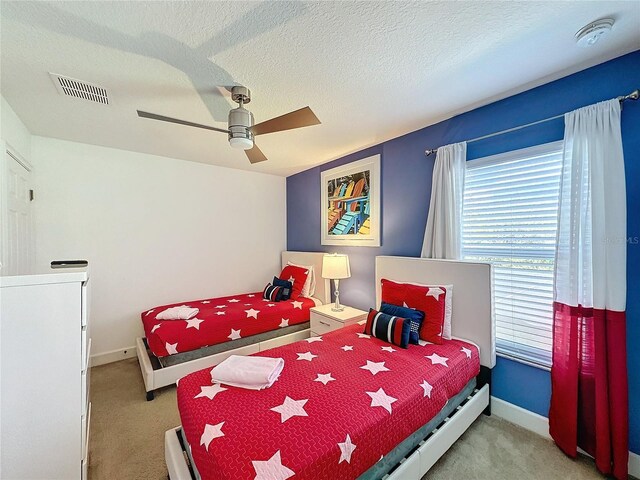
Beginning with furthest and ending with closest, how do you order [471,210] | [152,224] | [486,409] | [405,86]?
[152,224], [471,210], [486,409], [405,86]

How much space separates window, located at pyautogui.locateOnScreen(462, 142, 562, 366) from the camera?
1.89m

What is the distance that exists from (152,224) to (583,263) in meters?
4.20

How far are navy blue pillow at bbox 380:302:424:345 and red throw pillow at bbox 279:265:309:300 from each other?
1.57 metres

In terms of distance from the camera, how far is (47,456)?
4.06 feet

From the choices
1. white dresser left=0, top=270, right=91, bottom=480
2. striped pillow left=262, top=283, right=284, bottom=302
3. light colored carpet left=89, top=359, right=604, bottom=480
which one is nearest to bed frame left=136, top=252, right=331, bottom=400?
light colored carpet left=89, top=359, right=604, bottom=480

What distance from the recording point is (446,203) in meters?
2.34

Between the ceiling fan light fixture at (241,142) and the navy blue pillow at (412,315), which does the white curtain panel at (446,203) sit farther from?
the ceiling fan light fixture at (241,142)

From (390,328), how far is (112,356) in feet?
10.7

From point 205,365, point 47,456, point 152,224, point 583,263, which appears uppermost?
point 152,224

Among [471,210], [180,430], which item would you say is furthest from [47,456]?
[471,210]

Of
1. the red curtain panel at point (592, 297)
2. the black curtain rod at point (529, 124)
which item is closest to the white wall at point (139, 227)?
the black curtain rod at point (529, 124)

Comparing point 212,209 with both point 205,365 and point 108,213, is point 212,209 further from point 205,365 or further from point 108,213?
point 205,365

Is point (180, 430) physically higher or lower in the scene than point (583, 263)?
lower

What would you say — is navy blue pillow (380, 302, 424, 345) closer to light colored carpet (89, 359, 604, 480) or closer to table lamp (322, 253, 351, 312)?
light colored carpet (89, 359, 604, 480)
